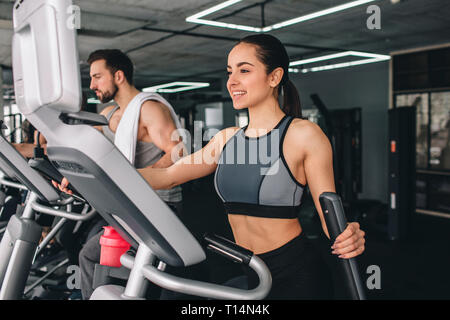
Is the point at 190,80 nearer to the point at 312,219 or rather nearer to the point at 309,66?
the point at 309,66

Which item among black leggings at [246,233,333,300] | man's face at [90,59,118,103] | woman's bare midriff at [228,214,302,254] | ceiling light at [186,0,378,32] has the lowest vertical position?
black leggings at [246,233,333,300]

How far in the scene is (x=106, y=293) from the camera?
0.94 meters

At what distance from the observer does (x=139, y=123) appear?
2.02 metres

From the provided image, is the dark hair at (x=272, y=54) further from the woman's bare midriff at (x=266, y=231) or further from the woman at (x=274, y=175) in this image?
the woman's bare midriff at (x=266, y=231)

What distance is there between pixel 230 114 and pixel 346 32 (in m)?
5.12

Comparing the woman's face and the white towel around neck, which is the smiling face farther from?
the white towel around neck

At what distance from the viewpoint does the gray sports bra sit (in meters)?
1.26

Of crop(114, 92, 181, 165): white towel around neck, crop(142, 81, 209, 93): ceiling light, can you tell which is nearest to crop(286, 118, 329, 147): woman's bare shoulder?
crop(114, 92, 181, 165): white towel around neck

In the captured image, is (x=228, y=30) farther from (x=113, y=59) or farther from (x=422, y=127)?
(x=113, y=59)

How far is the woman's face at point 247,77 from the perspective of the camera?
1319 mm

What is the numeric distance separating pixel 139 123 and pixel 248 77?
86 cm

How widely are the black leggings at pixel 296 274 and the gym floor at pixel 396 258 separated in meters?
0.79

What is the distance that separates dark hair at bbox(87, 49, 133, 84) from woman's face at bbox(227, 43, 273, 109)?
3.34ft

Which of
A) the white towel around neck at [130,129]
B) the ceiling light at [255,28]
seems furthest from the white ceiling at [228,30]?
the white towel around neck at [130,129]
